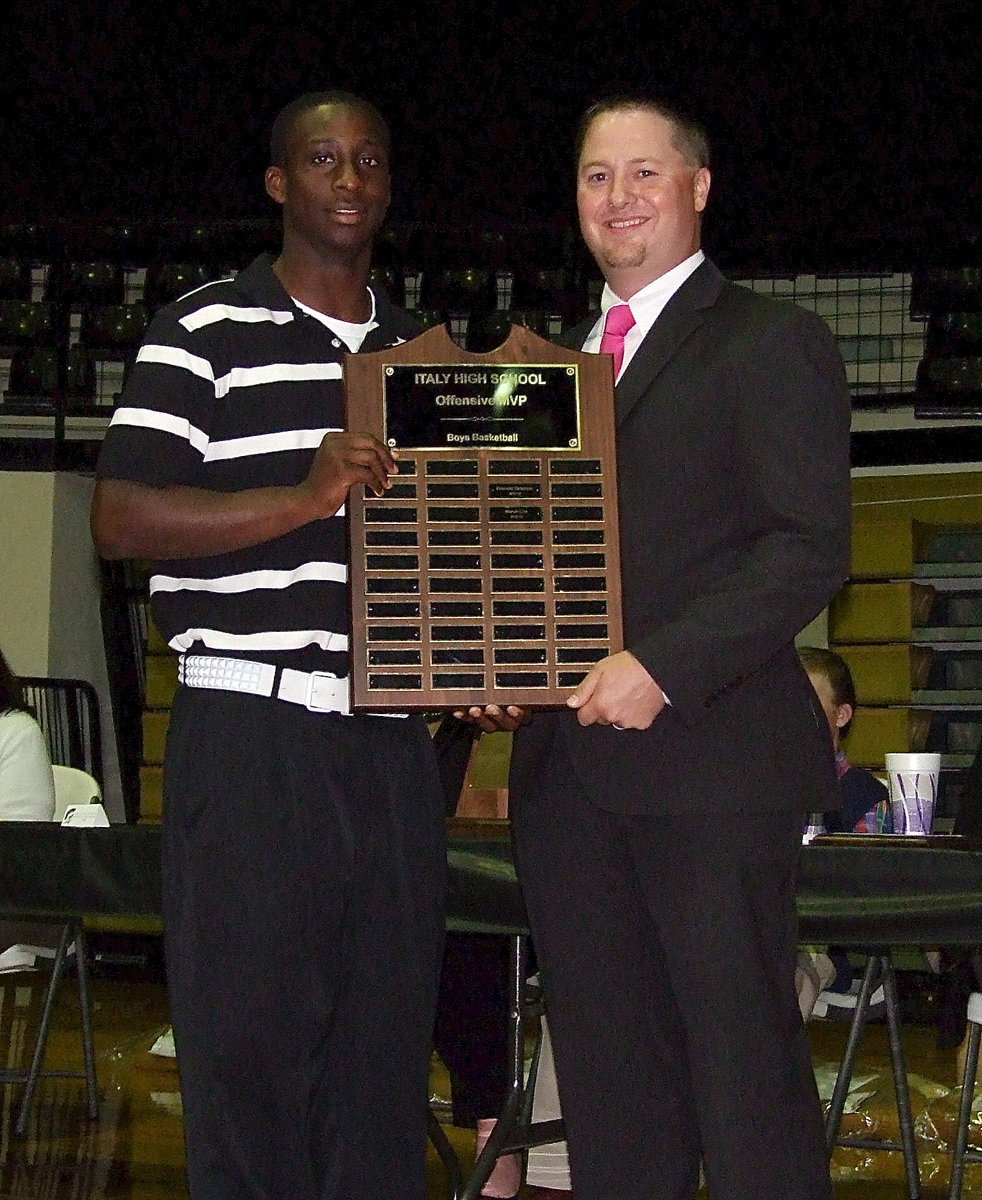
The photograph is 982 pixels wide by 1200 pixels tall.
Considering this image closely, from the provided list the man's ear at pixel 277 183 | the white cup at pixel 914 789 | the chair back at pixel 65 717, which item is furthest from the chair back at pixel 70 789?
the chair back at pixel 65 717

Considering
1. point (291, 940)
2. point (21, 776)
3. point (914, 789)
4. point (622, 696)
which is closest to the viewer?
point (622, 696)

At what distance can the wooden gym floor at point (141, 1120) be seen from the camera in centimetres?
344

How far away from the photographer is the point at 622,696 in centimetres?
174

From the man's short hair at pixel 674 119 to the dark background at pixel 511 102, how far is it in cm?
800

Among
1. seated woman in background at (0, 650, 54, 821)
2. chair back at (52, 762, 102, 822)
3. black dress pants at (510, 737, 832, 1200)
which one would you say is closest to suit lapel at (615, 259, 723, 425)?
black dress pants at (510, 737, 832, 1200)

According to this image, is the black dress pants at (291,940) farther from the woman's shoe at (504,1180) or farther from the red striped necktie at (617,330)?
the woman's shoe at (504,1180)

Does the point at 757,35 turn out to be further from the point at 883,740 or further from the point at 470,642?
the point at 470,642

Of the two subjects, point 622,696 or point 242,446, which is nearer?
point 622,696

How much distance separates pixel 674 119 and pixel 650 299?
204 mm

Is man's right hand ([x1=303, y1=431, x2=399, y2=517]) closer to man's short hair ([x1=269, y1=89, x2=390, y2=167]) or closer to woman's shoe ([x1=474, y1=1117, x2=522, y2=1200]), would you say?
man's short hair ([x1=269, y1=89, x2=390, y2=167])

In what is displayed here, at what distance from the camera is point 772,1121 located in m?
1.72

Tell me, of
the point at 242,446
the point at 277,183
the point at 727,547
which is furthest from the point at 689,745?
the point at 277,183

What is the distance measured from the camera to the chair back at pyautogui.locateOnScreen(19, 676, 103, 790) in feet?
27.5

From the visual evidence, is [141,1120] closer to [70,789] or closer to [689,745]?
[70,789]
